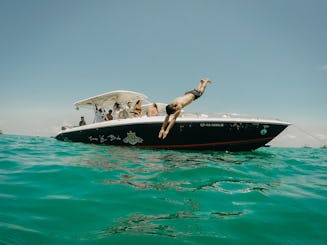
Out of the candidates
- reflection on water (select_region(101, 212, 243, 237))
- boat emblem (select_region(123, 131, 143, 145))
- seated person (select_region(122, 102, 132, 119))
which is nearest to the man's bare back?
boat emblem (select_region(123, 131, 143, 145))

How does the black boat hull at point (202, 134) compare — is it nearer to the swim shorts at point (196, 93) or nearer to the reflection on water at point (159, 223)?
the swim shorts at point (196, 93)

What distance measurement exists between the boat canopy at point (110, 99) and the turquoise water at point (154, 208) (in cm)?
935

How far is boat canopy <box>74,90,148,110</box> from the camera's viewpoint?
1448 cm

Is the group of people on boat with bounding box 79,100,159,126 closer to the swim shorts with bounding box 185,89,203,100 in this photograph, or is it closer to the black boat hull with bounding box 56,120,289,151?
the black boat hull with bounding box 56,120,289,151

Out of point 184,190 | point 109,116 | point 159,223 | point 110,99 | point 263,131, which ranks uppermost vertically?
point 110,99

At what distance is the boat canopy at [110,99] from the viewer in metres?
14.5

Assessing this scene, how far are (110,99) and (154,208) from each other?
41.9 ft

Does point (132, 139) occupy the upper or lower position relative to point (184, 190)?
upper

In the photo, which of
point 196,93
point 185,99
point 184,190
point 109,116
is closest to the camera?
point 184,190

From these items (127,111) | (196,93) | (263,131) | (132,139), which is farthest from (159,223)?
(127,111)

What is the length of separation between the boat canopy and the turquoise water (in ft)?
30.7

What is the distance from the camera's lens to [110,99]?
15.5 meters

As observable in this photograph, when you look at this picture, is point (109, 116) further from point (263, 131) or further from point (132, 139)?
point (263, 131)

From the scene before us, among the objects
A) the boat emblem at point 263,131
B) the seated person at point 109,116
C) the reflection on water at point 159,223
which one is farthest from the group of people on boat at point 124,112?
the reflection on water at point 159,223
